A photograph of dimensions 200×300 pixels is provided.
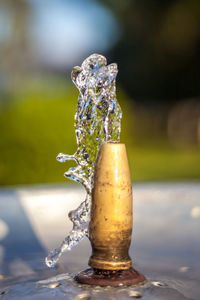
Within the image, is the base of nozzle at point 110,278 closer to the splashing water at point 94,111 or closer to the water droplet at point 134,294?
the water droplet at point 134,294

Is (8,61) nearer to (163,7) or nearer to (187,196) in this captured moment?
(163,7)

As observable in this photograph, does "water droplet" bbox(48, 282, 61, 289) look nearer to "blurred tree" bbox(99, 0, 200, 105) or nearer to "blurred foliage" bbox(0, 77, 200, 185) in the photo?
"blurred foliage" bbox(0, 77, 200, 185)

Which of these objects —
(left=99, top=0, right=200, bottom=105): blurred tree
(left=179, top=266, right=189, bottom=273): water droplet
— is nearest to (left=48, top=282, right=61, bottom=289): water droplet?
(left=179, top=266, right=189, bottom=273): water droplet

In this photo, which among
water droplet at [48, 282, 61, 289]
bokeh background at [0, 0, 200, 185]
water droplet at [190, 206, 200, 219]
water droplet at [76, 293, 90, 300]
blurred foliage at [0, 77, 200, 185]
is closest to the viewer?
water droplet at [76, 293, 90, 300]

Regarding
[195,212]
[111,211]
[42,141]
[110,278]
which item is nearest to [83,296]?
[110,278]

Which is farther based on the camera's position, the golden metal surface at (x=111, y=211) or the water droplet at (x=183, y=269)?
the water droplet at (x=183, y=269)

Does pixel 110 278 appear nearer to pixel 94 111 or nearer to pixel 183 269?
pixel 183 269

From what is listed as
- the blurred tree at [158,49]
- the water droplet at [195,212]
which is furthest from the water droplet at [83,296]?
the blurred tree at [158,49]
